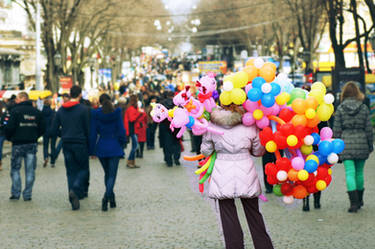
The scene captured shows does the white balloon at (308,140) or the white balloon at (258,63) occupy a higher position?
the white balloon at (258,63)

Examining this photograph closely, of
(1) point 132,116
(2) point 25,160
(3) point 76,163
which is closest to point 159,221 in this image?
(3) point 76,163

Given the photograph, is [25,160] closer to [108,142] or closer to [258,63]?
[108,142]

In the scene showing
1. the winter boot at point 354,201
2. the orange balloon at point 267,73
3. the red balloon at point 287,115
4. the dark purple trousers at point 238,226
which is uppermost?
the orange balloon at point 267,73

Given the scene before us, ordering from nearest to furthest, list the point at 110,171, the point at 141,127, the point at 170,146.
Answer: the point at 110,171
the point at 170,146
the point at 141,127

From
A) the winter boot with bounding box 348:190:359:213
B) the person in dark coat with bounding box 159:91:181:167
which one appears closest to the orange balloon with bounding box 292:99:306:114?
the winter boot with bounding box 348:190:359:213

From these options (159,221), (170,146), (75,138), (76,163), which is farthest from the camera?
(170,146)

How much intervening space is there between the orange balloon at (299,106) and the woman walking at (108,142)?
4575 millimetres

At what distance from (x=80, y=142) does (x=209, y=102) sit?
455cm

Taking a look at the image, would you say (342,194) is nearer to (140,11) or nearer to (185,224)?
(185,224)

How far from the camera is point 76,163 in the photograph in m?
11.2

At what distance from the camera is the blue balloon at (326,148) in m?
6.68

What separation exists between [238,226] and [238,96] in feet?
3.84

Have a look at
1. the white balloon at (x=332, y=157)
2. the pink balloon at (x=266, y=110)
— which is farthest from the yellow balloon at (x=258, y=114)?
the white balloon at (x=332, y=157)

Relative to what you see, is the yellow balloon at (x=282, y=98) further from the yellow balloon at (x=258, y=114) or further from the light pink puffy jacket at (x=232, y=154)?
the light pink puffy jacket at (x=232, y=154)
